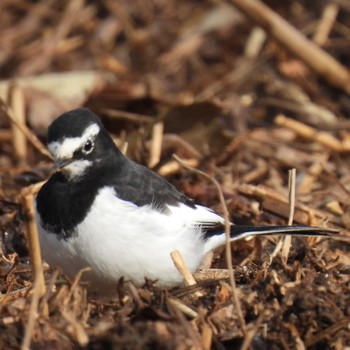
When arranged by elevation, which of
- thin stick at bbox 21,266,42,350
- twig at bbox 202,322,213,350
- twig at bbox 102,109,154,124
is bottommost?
twig at bbox 102,109,154,124

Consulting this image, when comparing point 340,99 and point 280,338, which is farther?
point 340,99

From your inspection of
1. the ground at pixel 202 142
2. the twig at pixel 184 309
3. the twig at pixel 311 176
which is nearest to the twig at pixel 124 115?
the ground at pixel 202 142

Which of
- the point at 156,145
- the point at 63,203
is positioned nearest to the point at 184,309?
the point at 63,203

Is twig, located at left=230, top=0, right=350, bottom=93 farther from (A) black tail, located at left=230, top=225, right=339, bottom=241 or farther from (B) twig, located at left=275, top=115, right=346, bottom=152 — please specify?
(A) black tail, located at left=230, top=225, right=339, bottom=241

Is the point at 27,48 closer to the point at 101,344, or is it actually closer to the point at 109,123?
the point at 109,123

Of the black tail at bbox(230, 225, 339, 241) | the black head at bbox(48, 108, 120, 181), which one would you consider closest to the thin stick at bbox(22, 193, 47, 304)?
the black head at bbox(48, 108, 120, 181)

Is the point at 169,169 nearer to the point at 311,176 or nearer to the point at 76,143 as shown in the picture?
the point at 311,176

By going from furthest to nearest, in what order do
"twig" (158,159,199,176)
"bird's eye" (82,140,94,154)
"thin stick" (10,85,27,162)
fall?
1. "thin stick" (10,85,27,162)
2. "twig" (158,159,199,176)
3. "bird's eye" (82,140,94,154)

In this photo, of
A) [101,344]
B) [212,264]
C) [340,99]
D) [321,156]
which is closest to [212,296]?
[101,344]

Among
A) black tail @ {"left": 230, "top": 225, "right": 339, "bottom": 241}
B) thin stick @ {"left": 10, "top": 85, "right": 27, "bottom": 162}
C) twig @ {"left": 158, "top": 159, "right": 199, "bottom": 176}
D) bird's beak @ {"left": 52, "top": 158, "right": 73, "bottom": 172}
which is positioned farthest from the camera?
thin stick @ {"left": 10, "top": 85, "right": 27, "bottom": 162}
